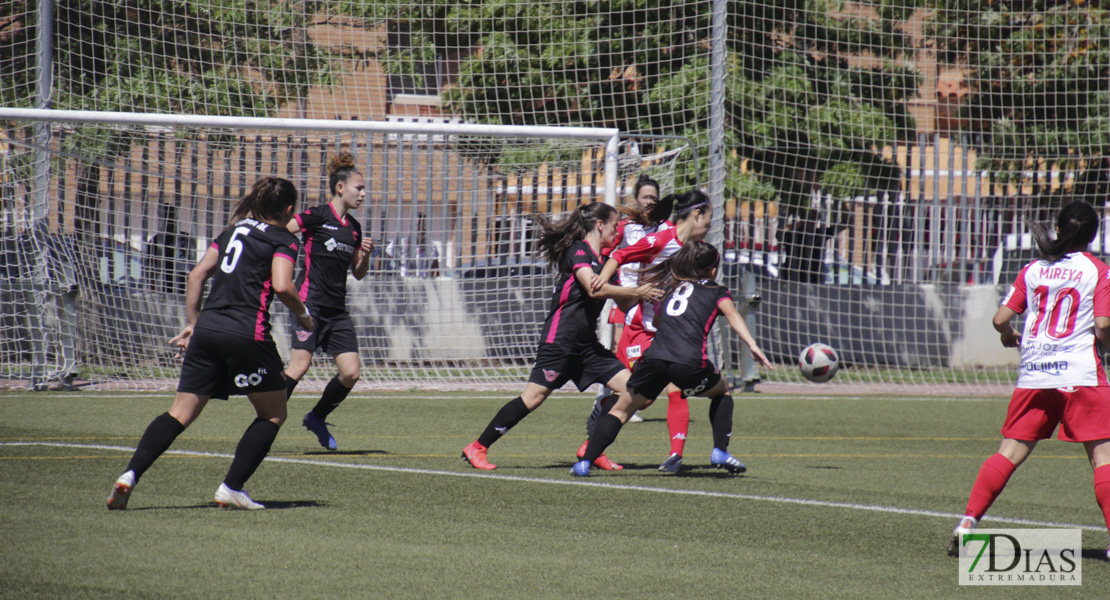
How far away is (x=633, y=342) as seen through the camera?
27.4ft

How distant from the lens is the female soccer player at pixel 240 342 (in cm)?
525

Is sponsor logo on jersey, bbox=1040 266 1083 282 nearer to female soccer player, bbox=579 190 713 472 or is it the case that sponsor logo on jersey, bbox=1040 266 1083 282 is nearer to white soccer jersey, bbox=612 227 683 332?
female soccer player, bbox=579 190 713 472

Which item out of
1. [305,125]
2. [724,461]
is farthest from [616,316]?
[305,125]

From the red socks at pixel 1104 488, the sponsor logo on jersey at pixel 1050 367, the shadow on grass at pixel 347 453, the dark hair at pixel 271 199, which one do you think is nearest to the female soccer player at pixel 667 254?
the shadow on grass at pixel 347 453

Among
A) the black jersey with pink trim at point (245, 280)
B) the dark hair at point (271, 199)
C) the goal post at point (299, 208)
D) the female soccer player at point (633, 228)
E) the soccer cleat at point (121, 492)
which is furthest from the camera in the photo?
the goal post at point (299, 208)

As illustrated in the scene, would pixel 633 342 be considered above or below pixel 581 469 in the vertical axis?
above

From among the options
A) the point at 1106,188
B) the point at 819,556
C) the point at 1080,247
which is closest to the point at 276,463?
the point at 819,556

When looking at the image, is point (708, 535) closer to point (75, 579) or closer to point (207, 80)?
point (75, 579)

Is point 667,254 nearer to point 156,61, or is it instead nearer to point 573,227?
point 573,227

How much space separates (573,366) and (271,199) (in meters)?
2.58

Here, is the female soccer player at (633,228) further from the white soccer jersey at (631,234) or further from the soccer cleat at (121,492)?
the soccer cleat at (121,492)

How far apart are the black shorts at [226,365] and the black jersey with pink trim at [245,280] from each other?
49mm

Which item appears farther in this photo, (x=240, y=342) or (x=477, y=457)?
(x=477, y=457)

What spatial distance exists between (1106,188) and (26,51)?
14614 mm
